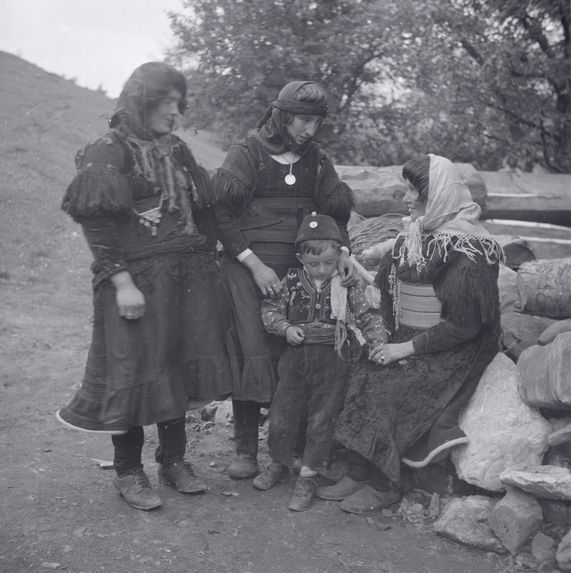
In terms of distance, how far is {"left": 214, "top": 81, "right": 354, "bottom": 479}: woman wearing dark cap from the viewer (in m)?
3.74

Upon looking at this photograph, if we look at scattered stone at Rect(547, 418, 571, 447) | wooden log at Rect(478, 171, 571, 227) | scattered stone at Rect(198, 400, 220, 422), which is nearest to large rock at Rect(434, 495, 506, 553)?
scattered stone at Rect(547, 418, 571, 447)

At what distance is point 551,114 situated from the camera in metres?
8.20

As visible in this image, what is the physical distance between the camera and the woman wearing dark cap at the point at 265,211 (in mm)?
3742

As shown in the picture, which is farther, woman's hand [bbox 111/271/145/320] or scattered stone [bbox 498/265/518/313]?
scattered stone [bbox 498/265/518/313]

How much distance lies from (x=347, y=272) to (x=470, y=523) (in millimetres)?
1333

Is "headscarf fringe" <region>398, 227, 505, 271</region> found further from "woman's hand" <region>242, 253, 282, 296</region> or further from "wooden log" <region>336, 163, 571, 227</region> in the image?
A: "wooden log" <region>336, 163, 571, 227</region>

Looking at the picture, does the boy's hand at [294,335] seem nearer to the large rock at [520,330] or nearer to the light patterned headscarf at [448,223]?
the light patterned headscarf at [448,223]

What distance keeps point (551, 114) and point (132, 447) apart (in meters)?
6.54

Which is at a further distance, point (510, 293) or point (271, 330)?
point (510, 293)

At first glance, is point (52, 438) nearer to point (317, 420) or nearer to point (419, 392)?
point (317, 420)

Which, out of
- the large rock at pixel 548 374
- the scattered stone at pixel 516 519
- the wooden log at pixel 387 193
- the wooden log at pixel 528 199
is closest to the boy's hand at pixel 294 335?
the large rock at pixel 548 374

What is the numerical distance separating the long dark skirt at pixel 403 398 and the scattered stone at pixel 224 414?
4.95ft

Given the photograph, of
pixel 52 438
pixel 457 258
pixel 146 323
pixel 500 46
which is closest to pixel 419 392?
pixel 457 258

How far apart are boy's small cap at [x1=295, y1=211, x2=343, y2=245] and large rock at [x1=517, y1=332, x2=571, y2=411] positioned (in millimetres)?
1106
